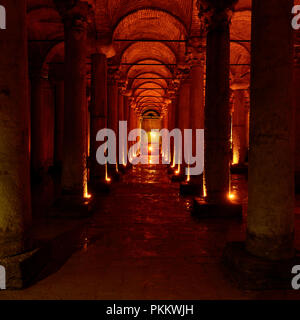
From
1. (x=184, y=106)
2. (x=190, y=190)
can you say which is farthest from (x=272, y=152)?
(x=184, y=106)

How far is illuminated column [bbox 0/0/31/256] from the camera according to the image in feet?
12.9

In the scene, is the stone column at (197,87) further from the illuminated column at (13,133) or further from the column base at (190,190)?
the illuminated column at (13,133)

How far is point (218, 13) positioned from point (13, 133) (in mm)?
5567

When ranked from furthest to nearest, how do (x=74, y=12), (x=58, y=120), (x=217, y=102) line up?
(x=58, y=120)
(x=74, y=12)
(x=217, y=102)

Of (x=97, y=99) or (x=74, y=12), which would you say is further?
(x=97, y=99)

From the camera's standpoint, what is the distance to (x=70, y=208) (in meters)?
7.77

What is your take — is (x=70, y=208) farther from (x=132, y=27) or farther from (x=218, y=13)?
(x=132, y=27)

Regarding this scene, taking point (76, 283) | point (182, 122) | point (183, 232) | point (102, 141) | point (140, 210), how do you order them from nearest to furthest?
1. point (76, 283)
2. point (183, 232)
3. point (140, 210)
4. point (102, 141)
5. point (182, 122)

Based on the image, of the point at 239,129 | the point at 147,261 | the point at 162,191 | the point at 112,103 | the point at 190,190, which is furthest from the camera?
the point at 239,129

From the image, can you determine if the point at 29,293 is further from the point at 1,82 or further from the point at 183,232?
the point at 183,232

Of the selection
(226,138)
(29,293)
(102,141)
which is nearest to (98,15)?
(102,141)

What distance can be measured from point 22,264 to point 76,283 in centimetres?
74

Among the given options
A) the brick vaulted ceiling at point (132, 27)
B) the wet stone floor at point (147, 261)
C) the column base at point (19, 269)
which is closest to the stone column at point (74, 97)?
the brick vaulted ceiling at point (132, 27)

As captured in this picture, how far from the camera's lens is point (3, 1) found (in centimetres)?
394
